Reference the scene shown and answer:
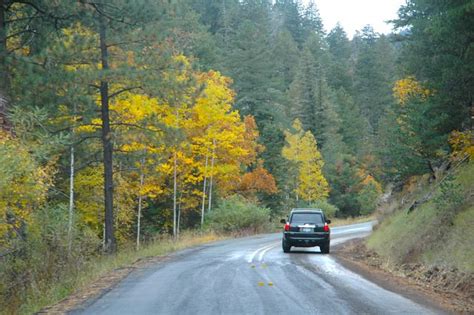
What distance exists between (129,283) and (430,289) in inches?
272

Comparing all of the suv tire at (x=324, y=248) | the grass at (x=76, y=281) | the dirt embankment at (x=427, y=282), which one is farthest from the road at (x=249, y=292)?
the suv tire at (x=324, y=248)

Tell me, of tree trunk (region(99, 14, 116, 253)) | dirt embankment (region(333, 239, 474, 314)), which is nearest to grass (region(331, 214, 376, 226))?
tree trunk (region(99, 14, 116, 253))

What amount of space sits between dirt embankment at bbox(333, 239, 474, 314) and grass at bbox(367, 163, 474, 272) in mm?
276

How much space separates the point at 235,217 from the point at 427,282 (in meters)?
24.5

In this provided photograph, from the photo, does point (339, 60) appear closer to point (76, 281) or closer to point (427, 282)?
point (427, 282)

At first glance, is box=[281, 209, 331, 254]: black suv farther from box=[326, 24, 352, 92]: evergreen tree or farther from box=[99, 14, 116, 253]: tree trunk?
box=[326, 24, 352, 92]: evergreen tree

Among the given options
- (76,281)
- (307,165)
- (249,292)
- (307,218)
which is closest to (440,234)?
(249,292)

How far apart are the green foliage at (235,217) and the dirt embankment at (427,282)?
1948 centimetres

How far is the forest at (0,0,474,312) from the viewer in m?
14.3

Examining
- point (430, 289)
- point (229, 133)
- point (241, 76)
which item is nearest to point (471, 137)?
point (430, 289)

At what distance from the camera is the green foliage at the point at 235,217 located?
36.5m

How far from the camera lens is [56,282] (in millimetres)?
13297

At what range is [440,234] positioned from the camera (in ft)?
49.7

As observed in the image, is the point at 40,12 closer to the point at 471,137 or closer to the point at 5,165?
the point at 5,165
